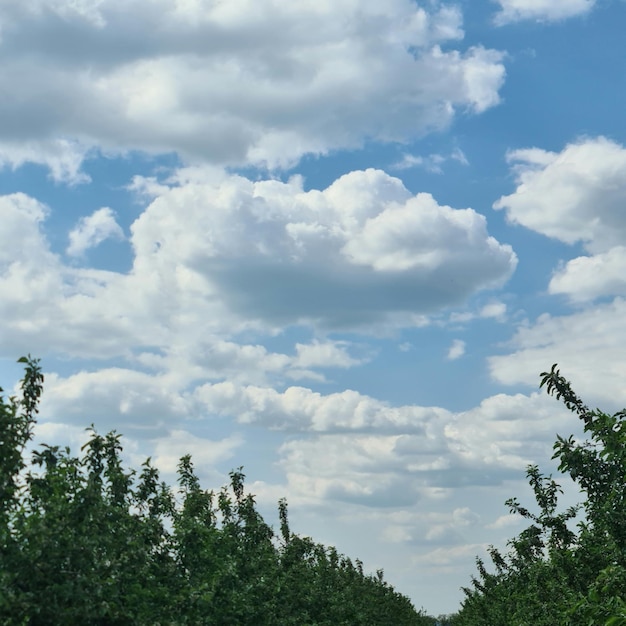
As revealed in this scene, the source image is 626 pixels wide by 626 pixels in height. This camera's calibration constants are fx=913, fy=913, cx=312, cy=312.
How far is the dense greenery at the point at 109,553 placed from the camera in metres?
15.0

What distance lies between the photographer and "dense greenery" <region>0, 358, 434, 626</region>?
15.0m

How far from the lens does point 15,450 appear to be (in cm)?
1695

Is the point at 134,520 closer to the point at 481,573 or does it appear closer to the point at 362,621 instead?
the point at 362,621

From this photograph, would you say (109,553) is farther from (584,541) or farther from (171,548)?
(584,541)

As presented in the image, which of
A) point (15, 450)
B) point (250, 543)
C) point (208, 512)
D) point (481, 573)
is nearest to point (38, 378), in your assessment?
point (15, 450)

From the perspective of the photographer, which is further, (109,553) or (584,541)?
(584,541)

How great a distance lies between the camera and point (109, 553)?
17.7 m

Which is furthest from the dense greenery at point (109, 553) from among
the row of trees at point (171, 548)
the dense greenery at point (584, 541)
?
the dense greenery at point (584, 541)

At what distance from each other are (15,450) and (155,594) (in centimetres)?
668

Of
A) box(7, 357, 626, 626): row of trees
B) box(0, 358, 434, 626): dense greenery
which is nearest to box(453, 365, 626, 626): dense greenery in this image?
box(7, 357, 626, 626): row of trees

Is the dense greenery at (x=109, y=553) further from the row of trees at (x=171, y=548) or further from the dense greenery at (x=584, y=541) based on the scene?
the dense greenery at (x=584, y=541)

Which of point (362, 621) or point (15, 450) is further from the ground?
point (15, 450)

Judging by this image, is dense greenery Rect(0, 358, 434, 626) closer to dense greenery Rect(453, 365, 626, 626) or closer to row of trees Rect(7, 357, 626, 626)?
row of trees Rect(7, 357, 626, 626)

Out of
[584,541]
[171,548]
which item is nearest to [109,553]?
[171,548]
